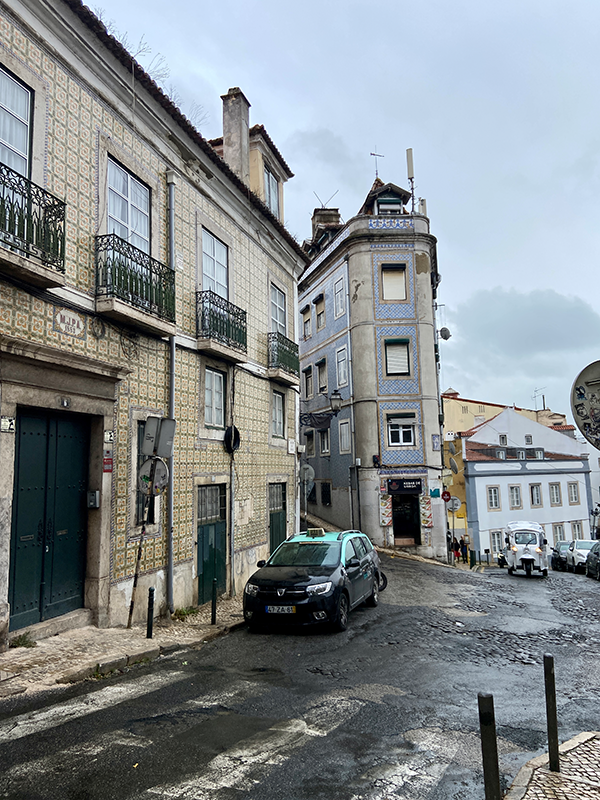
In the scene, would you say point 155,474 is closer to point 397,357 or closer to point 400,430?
point 400,430

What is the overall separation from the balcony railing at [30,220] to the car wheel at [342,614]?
646 centimetres

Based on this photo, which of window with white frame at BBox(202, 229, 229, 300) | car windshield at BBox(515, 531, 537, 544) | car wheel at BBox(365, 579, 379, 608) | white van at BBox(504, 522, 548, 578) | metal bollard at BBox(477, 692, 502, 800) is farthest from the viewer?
car windshield at BBox(515, 531, 537, 544)

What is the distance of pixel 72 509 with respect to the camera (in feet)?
28.1

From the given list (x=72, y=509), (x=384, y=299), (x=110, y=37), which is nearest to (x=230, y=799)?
(x=72, y=509)

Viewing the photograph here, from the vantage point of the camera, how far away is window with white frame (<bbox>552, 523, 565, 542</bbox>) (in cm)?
3878

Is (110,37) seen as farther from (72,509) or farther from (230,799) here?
(230,799)

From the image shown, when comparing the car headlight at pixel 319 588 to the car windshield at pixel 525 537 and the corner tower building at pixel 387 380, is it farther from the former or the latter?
the corner tower building at pixel 387 380

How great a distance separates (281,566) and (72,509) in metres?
3.64

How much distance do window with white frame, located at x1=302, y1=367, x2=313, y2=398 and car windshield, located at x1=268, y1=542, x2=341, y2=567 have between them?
69.1 ft

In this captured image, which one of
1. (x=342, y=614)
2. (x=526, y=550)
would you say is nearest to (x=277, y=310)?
(x=342, y=614)

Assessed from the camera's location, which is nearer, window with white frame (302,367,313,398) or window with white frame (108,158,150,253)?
window with white frame (108,158,150,253)

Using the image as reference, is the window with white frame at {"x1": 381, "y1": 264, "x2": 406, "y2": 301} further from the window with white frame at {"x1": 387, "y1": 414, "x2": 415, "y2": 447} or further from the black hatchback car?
the black hatchback car

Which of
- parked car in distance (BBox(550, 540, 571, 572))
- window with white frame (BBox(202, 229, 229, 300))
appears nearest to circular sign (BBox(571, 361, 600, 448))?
window with white frame (BBox(202, 229, 229, 300))

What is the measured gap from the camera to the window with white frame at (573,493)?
39594 mm
